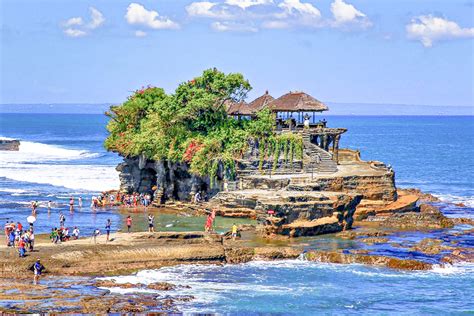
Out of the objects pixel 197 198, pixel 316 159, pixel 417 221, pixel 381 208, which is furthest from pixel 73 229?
pixel 417 221

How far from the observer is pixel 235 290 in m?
44.1

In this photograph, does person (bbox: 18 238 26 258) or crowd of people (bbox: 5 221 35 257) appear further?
crowd of people (bbox: 5 221 35 257)

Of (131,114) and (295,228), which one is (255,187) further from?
(131,114)

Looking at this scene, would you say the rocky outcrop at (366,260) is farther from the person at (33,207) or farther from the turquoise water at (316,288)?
the person at (33,207)

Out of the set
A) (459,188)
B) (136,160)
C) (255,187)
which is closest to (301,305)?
(255,187)

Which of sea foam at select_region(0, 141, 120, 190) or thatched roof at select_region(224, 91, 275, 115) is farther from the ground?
thatched roof at select_region(224, 91, 275, 115)

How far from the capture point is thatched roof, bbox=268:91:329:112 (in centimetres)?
7012

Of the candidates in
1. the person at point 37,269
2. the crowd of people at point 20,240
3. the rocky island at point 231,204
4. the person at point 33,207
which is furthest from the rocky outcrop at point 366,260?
the person at point 33,207

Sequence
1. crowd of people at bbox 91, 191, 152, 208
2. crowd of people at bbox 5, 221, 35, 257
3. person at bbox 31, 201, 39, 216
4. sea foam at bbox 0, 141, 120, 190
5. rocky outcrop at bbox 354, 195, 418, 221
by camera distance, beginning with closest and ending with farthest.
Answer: crowd of people at bbox 5, 221, 35, 257, rocky outcrop at bbox 354, 195, 418, 221, person at bbox 31, 201, 39, 216, crowd of people at bbox 91, 191, 152, 208, sea foam at bbox 0, 141, 120, 190

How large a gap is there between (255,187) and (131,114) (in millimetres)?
16989

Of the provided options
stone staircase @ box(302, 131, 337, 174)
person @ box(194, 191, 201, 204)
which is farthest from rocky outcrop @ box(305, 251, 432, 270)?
person @ box(194, 191, 201, 204)

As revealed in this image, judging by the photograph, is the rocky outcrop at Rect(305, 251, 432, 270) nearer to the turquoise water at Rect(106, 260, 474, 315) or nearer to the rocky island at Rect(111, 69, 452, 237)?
the turquoise water at Rect(106, 260, 474, 315)

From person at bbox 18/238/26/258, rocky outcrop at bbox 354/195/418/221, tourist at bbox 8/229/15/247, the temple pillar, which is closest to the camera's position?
person at bbox 18/238/26/258

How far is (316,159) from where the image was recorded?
68375 mm
